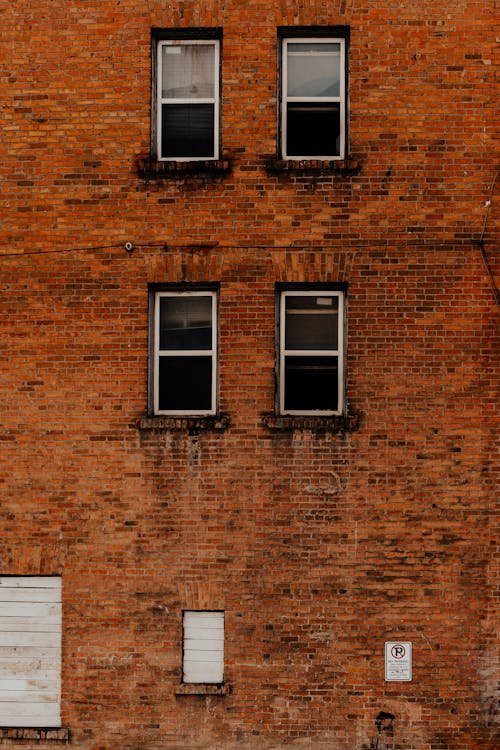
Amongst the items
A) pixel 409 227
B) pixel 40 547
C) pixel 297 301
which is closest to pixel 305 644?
pixel 40 547

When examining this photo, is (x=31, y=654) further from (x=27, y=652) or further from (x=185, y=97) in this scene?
(x=185, y=97)

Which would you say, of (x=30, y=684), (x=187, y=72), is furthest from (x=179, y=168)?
(x=30, y=684)

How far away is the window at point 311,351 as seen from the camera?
9531 millimetres

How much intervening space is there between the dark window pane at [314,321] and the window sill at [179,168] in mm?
1796

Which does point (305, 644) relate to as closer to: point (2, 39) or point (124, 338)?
point (124, 338)

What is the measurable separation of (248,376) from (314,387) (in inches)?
33.4

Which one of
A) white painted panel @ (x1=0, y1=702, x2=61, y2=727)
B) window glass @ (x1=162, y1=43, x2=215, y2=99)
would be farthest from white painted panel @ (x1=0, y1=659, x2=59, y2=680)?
window glass @ (x1=162, y1=43, x2=215, y2=99)

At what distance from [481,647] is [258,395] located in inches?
155

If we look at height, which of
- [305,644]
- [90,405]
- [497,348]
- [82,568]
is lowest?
[305,644]

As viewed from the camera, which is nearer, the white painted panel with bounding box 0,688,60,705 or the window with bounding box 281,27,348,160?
the white painted panel with bounding box 0,688,60,705

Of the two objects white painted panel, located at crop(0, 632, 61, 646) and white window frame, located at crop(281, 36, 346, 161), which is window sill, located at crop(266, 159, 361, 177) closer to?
white window frame, located at crop(281, 36, 346, 161)

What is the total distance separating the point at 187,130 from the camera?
9.80 m

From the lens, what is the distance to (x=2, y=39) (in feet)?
31.8

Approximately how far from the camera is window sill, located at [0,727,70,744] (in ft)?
30.1
